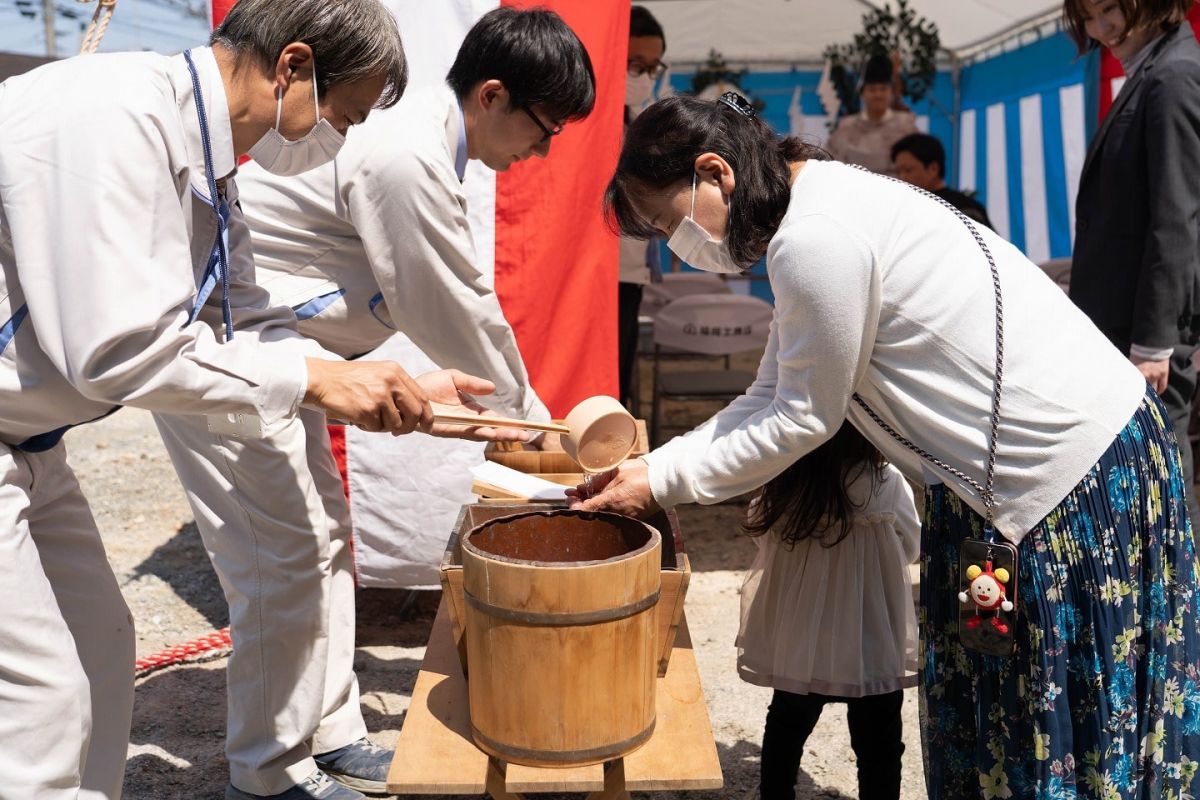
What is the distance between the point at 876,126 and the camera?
6.75 m

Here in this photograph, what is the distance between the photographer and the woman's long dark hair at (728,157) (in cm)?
162

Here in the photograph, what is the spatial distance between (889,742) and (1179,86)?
1704mm

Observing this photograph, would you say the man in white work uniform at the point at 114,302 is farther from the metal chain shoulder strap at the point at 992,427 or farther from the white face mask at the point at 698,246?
the metal chain shoulder strap at the point at 992,427

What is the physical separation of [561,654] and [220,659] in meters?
2.17

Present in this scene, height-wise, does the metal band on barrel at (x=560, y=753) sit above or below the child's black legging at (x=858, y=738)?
above

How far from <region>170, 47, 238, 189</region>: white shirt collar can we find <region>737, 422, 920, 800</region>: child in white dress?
3.64 ft

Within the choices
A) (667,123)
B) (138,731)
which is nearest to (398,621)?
(138,731)

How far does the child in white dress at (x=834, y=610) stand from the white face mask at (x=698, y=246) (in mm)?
447

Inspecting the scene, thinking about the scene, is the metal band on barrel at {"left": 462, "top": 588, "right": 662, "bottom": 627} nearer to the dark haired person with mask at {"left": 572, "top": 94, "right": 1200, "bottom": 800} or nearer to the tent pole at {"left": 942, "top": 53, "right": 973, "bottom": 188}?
the dark haired person with mask at {"left": 572, "top": 94, "right": 1200, "bottom": 800}

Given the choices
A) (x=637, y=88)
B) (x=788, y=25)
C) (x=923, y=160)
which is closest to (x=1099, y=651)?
(x=923, y=160)

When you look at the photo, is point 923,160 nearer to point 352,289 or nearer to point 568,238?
point 568,238

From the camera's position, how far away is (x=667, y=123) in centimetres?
163

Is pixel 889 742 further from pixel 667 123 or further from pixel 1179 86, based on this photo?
pixel 1179 86

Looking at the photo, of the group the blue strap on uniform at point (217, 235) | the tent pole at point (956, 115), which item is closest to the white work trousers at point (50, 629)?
the blue strap on uniform at point (217, 235)
